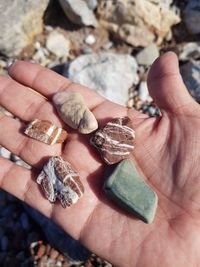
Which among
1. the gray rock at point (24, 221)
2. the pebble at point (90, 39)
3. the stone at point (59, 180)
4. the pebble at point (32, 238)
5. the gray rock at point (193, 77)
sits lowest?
the pebble at point (32, 238)

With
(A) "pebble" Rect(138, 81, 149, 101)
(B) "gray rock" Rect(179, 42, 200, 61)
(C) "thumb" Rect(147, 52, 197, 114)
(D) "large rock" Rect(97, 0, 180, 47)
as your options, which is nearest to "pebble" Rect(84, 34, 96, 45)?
(D) "large rock" Rect(97, 0, 180, 47)

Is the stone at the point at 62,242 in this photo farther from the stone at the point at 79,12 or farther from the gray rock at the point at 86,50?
the stone at the point at 79,12

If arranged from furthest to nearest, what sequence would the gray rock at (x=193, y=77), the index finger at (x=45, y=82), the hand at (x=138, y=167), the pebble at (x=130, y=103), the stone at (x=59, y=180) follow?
the pebble at (x=130, y=103) → the gray rock at (x=193, y=77) → the index finger at (x=45, y=82) → the stone at (x=59, y=180) → the hand at (x=138, y=167)

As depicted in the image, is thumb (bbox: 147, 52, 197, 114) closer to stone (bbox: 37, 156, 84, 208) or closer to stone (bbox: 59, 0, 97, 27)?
stone (bbox: 37, 156, 84, 208)

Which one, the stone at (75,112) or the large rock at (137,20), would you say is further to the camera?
the large rock at (137,20)

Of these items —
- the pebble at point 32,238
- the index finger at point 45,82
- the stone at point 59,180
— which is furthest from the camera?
the pebble at point 32,238

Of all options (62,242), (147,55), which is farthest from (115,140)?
(147,55)

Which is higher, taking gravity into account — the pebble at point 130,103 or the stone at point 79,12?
the stone at point 79,12

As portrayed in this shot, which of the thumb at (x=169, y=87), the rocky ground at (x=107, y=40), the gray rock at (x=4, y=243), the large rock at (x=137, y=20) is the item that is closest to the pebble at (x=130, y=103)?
the rocky ground at (x=107, y=40)
